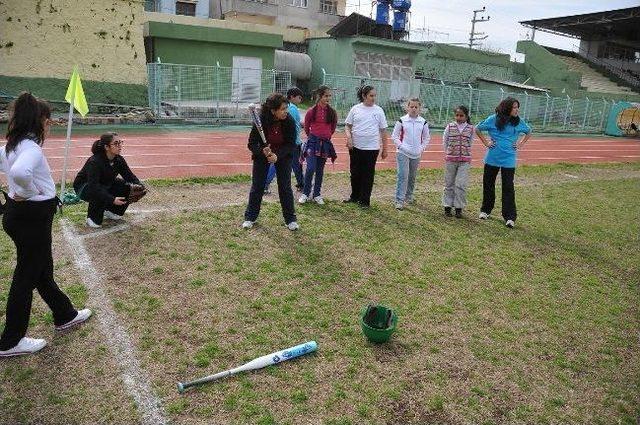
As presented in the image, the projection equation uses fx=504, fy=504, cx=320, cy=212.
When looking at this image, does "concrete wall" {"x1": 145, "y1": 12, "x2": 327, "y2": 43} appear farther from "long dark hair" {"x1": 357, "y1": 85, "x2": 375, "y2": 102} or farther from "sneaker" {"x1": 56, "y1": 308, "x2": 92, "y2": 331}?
"sneaker" {"x1": 56, "y1": 308, "x2": 92, "y2": 331}

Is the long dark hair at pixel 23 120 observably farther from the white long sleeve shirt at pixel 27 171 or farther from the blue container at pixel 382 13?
the blue container at pixel 382 13

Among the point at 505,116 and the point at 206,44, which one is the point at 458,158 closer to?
the point at 505,116

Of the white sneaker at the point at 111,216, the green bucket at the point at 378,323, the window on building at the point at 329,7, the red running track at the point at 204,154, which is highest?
the window on building at the point at 329,7

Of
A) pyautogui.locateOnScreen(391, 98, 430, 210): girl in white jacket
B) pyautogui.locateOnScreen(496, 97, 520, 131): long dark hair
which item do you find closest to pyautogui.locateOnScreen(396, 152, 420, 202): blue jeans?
pyautogui.locateOnScreen(391, 98, 430, 210): girl in white jacket

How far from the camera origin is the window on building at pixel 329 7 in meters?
42.2

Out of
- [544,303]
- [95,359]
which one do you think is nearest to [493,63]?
[544,303]

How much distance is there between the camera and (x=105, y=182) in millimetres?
6152

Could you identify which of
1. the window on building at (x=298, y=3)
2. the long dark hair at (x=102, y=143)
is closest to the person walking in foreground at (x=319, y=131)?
the long dark hair at (x=102, y=143)

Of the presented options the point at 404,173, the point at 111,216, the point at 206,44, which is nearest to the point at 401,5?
the point at 206,44

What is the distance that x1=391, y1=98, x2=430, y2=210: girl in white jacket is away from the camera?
7746 mm

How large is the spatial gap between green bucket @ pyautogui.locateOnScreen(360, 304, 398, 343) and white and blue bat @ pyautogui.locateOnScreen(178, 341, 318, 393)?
434mm

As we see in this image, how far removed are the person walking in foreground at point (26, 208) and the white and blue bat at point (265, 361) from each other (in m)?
1.26

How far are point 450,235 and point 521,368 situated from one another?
3150 millimetres

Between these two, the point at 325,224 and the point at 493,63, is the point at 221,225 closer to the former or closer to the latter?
the point at 325,224
